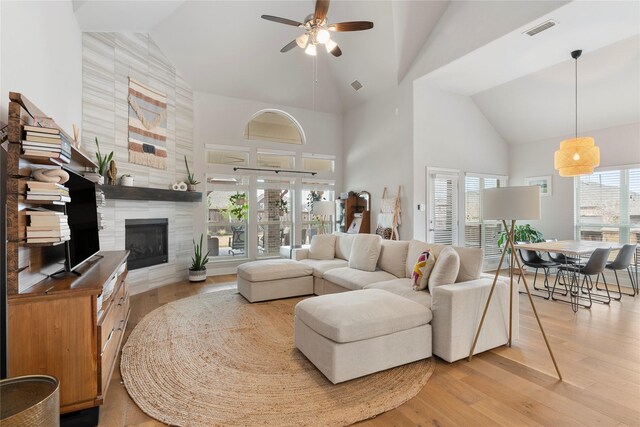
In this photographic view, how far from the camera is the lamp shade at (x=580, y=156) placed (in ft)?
13.6

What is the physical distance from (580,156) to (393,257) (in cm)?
289

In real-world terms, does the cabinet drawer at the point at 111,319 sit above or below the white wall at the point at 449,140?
below

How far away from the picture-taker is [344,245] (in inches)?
193

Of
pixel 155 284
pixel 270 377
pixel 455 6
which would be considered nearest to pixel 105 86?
pixel 155 284

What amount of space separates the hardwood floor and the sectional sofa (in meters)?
0.19

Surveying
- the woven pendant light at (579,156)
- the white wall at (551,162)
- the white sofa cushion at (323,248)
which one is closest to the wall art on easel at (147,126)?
the white sofa cushion at (323,248)

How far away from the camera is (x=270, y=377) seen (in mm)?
2332

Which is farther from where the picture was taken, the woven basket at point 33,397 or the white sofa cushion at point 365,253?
the white sofa cushion at point 365,253

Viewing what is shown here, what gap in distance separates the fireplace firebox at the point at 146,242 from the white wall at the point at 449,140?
14.3 feet

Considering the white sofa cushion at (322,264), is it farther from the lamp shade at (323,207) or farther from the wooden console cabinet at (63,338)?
the wooden console cabinet at (63,338)

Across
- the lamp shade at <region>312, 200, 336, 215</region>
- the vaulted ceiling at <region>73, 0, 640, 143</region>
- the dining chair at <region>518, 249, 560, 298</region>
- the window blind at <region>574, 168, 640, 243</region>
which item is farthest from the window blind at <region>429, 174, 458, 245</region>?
the window blind at <region>574, 168, 640, 243</region>

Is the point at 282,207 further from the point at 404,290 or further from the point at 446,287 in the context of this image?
the point at 446,287

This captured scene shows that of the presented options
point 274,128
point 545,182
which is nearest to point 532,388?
point 545,182

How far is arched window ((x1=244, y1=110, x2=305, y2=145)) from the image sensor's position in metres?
6.47
